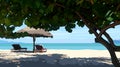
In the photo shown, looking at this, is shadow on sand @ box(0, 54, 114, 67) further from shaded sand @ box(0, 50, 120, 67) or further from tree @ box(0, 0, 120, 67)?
tree @ box(0, 0, 120, 67)

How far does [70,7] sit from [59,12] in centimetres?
22

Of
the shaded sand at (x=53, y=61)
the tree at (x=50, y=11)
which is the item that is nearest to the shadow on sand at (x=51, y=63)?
the shaded sand at (x=53, y=61)

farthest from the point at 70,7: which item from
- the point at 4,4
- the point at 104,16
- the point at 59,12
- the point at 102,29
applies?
the point at 102,29

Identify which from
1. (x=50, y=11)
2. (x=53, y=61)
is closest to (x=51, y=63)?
(x=53, y=61)

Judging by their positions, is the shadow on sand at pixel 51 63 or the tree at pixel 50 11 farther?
the shadow on sand at pixel 51 63

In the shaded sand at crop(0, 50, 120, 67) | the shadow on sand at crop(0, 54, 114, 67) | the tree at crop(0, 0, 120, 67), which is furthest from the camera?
the shaded sand at crop(0, 50, 120, 67)

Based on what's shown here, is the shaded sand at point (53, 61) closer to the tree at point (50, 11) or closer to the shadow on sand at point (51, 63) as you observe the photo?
the shadow on sand at point (51, 63)

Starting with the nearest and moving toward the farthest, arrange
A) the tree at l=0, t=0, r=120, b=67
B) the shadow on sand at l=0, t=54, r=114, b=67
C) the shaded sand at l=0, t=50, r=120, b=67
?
1. the tree at l=0, t=0, r=120, b=67
2. the shadow on sand at l=0, t=54, r=114, b=67
3. the shaded sand at l=0, t=50, r=120, b=67

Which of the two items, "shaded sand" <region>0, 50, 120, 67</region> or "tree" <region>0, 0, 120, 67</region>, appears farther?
"shaded sand" <region>0, 50, 120, 67</region>

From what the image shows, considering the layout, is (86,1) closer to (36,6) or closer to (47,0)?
(47,0)

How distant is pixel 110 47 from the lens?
8.20 metres

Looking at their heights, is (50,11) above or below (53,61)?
below

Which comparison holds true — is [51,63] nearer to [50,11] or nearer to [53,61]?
[53,61]

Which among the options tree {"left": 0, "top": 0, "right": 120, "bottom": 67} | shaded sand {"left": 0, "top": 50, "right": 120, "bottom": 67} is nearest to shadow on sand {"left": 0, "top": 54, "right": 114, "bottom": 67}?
shaded sand {"left": 0, "top": 50, "right": 120, "bottom": 67}
